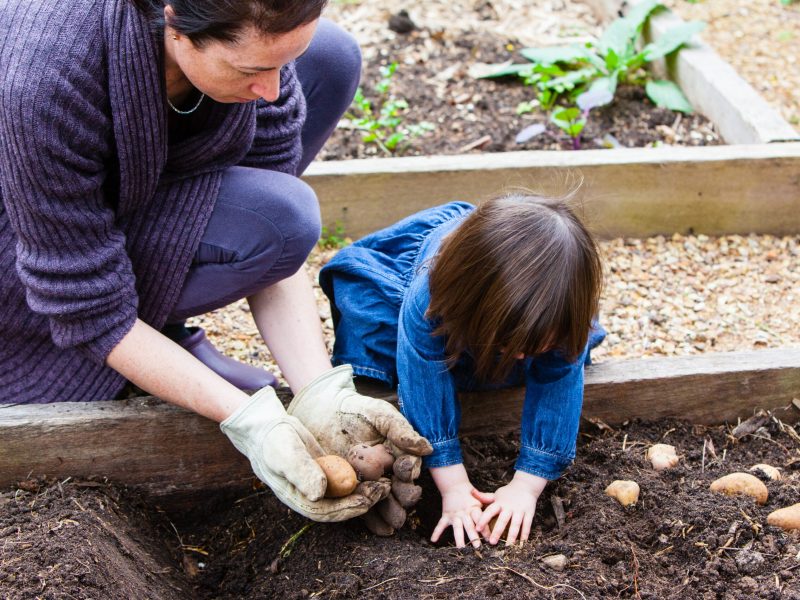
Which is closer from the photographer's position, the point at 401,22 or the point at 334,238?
the point at 334,238

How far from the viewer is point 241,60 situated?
1575 millimetres

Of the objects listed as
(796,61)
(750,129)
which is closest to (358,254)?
(750,129)

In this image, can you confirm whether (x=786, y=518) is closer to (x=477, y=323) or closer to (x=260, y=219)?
Result: (x=477, y=323)

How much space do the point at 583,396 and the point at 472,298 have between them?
1.84 ft

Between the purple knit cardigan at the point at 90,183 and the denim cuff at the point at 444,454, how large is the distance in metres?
0.67

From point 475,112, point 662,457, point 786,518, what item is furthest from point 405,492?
point 475,112

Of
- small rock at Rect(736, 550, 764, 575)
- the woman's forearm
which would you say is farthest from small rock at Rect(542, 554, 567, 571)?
the woman's forearm

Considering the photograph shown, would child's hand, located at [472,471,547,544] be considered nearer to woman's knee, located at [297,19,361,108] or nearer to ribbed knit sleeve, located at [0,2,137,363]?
ribbed knit sleeve, located at [0,2,137,363]

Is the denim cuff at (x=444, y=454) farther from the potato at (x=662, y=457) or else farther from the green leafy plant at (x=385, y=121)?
the green leafy plant at (x=385, y=121)

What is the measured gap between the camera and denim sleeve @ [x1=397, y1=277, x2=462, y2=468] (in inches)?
75.2

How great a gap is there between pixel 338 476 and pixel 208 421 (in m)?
0.44

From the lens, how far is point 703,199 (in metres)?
2.98

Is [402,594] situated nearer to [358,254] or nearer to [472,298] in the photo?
[472,298]

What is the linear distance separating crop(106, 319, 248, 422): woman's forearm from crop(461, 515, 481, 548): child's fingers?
53cm
